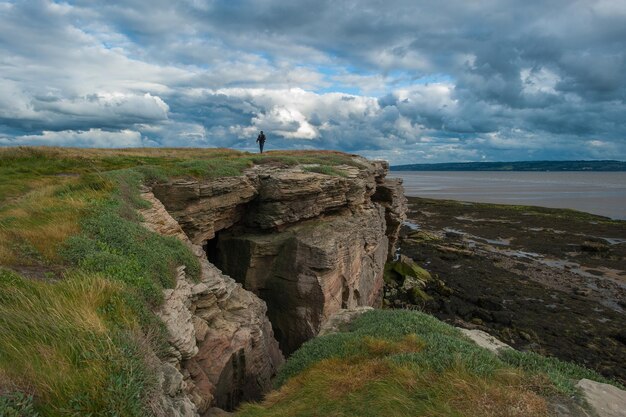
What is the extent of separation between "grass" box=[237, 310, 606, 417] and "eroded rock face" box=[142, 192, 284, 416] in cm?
210

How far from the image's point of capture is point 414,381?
8.21 metres

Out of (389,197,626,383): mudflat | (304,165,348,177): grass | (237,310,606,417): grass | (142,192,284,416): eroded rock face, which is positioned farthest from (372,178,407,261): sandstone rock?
(237,310,606,417): grass

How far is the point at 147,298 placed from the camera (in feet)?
33.0

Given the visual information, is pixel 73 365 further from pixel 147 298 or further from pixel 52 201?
pixel 52 201

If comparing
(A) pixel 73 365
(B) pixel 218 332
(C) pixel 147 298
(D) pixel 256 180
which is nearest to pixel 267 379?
(B) pixel 218 332

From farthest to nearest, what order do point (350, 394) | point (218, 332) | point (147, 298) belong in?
point (218, 332), point (147, 298), point (350, 394)

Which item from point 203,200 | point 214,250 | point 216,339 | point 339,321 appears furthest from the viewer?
point 214,250

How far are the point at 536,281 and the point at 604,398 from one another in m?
38.4

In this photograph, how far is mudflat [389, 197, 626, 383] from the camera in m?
29.3

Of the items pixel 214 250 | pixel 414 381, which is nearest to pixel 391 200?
pixel 214 250

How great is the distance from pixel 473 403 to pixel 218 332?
8.18m

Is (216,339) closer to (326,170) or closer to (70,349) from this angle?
(70,349)

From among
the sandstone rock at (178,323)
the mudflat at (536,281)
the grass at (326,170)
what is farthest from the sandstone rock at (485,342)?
the mudflat at (536,281)

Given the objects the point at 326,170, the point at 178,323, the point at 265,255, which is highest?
the point at 326,170
